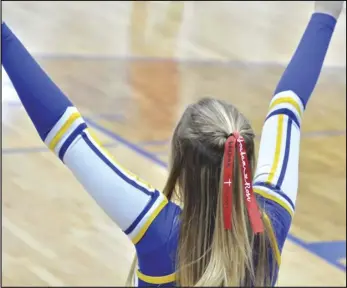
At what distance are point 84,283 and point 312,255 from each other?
928mm

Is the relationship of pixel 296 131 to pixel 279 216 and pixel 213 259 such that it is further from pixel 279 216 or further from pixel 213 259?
pixel 213 259

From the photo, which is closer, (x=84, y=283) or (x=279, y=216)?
(x=279, y=216)

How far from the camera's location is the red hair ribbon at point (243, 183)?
107cm

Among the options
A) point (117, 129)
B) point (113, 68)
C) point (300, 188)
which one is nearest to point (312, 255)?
point (300, 188)

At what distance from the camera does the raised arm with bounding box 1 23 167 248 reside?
3.54 ft

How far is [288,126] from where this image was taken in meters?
1.31

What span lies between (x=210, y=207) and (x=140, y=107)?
3.64 m

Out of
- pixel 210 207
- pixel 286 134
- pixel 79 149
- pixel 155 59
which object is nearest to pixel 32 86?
pixel 79 149

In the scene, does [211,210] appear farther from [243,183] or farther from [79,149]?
[79,149]

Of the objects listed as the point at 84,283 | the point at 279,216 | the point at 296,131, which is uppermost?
the point at 296,131

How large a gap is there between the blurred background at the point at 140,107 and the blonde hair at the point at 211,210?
1765 mm

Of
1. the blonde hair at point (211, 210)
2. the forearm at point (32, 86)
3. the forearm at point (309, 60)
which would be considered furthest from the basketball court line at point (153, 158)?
the forearm at point (32, 86)

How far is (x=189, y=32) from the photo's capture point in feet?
22.0

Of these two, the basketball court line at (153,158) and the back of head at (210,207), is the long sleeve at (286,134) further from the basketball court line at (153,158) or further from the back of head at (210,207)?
the basketball court line at (153,158)
